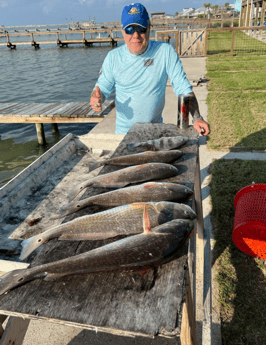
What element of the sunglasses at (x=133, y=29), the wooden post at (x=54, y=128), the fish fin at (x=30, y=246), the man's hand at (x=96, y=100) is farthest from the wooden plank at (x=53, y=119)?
the fish fin at (x=30, y=246)

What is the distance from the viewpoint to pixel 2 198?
320cm

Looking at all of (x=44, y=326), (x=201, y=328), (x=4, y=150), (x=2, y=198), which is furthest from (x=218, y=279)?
(x=4, y=150)

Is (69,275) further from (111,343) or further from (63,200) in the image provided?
(111,343)

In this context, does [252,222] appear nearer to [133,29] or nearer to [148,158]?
[148,158]

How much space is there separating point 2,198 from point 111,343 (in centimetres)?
217

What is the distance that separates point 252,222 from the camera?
365 centimetres

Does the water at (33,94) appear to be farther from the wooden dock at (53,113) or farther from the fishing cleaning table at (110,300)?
the fishing cleaning table at (110,300)

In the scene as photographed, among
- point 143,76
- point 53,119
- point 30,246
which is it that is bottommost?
point 53,119

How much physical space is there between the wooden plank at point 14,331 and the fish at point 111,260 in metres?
0.85

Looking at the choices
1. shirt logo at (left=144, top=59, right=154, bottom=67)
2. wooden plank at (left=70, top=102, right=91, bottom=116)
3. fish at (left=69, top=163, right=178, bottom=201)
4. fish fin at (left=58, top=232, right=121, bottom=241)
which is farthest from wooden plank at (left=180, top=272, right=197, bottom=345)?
wooden plank at (left=70, top=102, right=91, bottom=116)

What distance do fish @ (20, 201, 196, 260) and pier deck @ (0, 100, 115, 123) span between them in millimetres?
8244

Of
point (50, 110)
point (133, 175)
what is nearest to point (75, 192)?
point (133, 175)

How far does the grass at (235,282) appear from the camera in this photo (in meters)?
3.12

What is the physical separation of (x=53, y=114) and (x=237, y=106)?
7.16 metres
